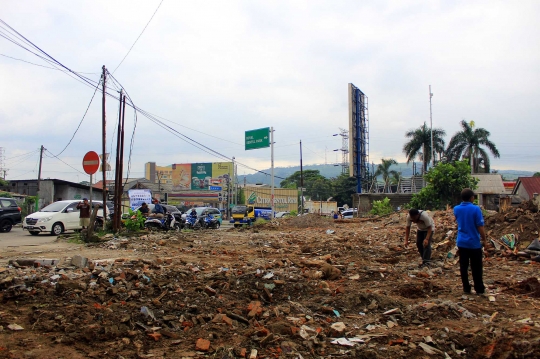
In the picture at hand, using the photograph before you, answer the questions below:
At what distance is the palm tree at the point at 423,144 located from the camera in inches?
1891

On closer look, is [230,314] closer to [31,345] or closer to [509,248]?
[31,345]

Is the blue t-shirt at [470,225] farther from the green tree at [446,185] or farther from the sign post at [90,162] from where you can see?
the green tree at [446,185]

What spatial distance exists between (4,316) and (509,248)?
10.5m

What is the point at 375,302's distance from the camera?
17.8 ft

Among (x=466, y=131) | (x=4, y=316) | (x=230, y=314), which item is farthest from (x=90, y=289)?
(x=466, y=131)

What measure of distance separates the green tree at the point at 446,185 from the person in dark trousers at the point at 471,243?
929 inches

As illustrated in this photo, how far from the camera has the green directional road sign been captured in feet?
100

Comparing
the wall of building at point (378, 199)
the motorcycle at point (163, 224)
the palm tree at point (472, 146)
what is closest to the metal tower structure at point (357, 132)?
the wall of building at point (378, 199)

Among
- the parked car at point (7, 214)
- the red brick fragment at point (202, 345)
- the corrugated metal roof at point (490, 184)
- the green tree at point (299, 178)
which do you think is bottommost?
the red brick fragment at point (202, 345)

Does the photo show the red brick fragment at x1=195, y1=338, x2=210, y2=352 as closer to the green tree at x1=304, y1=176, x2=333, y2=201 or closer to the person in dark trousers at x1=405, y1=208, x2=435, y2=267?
the person in dark trousers at x1=405, y1=208, x2=435, y2=267

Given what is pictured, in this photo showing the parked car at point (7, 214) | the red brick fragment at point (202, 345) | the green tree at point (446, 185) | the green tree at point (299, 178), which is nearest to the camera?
the red brick fragment at point (202, 345)

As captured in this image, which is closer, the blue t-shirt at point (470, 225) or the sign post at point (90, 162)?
the blue t-shirt at point (470, 225)

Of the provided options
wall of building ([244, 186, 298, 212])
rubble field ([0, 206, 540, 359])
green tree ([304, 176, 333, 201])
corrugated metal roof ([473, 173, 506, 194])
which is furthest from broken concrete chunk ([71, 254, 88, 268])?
green tree ([304, 176, 333, 201])

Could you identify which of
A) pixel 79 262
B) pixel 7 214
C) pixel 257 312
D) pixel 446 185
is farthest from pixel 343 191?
pixel 257 312
